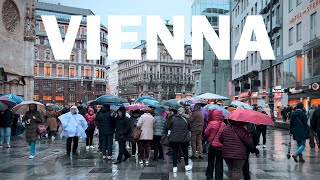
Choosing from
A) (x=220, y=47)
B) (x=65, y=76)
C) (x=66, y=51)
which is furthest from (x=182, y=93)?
(x=220, y=47)

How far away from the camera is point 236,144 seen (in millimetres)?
7359

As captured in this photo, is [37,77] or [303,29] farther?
[37,77]

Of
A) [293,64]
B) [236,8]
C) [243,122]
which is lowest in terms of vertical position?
[243,122]

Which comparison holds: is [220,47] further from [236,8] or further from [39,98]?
[39,98]

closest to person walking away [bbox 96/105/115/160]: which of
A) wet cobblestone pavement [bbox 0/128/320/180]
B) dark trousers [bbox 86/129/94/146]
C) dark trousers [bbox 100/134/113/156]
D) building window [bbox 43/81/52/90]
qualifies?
dark trousers [bbox 100/134/113/156]

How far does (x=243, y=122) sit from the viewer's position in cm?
747

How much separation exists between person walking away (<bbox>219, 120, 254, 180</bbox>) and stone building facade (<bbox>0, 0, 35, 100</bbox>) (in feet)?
74.5

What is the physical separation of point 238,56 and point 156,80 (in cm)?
7595

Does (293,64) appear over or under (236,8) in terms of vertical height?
under

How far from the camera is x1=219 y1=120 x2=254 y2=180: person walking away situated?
736 cm

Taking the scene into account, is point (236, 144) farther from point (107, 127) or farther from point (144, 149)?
point (107, 127)

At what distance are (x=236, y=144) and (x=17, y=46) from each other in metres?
27.5

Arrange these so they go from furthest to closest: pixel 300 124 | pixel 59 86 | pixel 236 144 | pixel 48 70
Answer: pixel 48 70 < pixel 59 86 < pixel 300 124 < pixel 236 144

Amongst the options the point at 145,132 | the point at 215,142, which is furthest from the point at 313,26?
the point at 215,142
